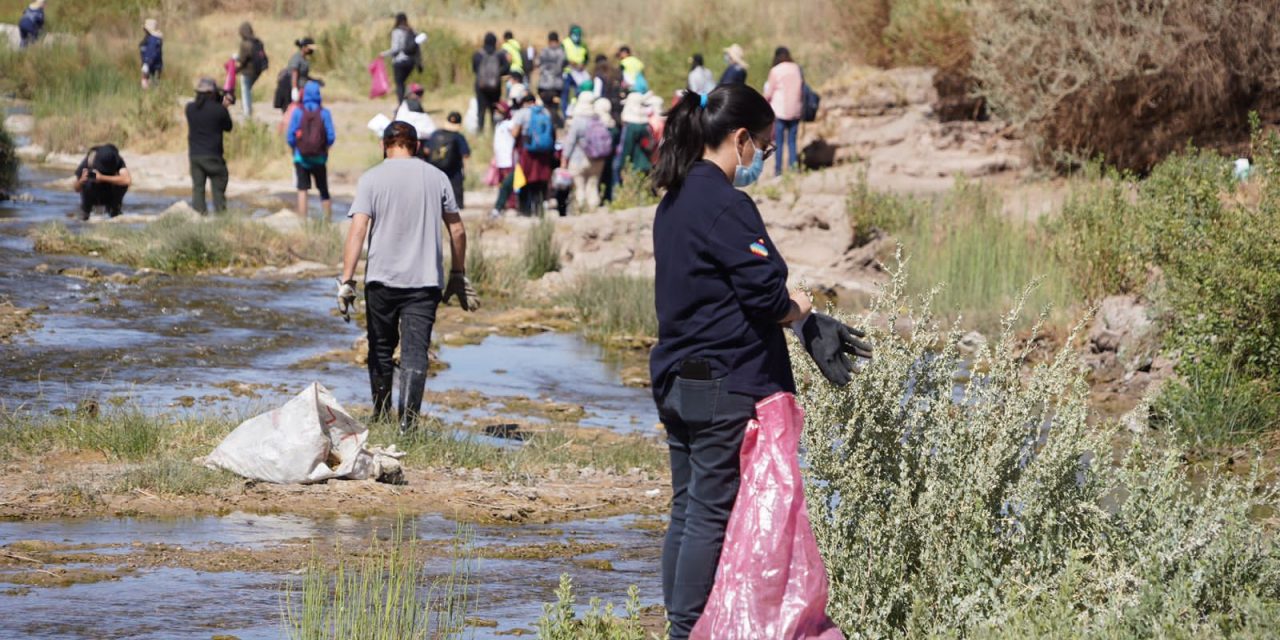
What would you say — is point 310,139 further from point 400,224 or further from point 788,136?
point 400,224

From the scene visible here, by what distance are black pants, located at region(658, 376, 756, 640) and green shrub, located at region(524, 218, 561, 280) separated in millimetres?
13065

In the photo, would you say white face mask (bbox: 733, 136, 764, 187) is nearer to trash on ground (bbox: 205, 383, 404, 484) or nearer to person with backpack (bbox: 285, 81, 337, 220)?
trash on ground (bbox: 205, 383, 404, 484)

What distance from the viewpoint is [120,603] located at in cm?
609

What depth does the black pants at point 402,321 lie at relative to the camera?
949cm

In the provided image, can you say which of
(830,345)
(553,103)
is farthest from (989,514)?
(553,103)

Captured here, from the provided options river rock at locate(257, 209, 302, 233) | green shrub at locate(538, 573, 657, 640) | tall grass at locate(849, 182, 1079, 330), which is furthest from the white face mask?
river rock at locate(257, 209, 302, 233)

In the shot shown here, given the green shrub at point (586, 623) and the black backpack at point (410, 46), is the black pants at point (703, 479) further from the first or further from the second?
the black backpack at point (410, 46)

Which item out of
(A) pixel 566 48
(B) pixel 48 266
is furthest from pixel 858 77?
(B) pixel 48 266

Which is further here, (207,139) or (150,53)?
(150,53)

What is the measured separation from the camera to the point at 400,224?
30.9 ft

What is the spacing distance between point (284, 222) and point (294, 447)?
1244 cm

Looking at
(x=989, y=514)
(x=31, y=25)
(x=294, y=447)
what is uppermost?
(x=31, y=25)

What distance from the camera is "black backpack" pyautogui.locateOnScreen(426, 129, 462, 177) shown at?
19.3m

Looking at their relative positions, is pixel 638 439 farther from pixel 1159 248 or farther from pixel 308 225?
pixel 308 225
